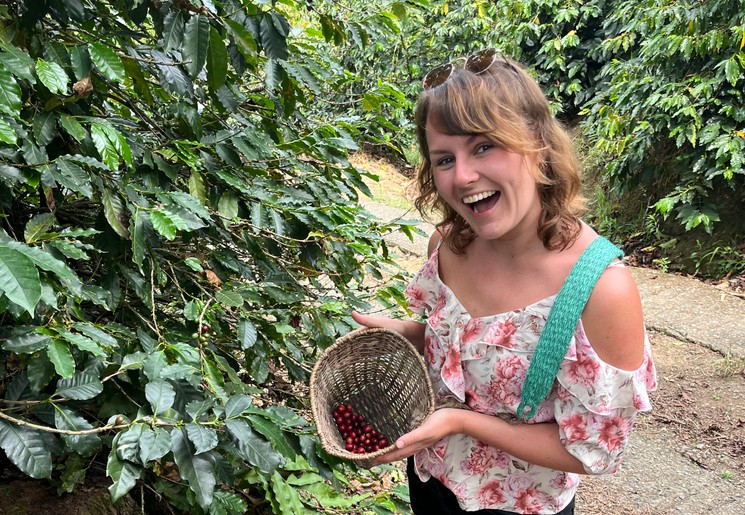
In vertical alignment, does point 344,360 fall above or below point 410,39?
above

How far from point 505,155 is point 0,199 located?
1118mm

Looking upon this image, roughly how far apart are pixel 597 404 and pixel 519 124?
591mm

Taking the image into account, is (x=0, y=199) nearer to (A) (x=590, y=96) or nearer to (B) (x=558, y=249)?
(B) (x=558, y=249)

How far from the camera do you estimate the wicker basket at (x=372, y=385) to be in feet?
5.11

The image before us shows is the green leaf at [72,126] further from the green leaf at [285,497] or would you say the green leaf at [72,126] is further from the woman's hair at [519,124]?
the green leaf at [285,497]

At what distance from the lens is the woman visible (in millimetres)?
1258

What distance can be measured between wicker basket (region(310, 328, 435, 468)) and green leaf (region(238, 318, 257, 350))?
175 millimetres

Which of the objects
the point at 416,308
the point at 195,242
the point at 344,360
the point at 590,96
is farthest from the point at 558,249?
the point at 590,96

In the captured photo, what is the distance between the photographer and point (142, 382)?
1437 mm

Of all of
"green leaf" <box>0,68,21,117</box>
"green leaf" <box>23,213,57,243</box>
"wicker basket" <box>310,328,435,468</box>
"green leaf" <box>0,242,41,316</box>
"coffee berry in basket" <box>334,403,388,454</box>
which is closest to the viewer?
"green leaf" <box>0,242,41,316</box>

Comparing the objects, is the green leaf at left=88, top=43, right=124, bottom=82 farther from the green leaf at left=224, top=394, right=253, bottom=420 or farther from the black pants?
the black pants

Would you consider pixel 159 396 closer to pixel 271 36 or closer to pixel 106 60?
pixel 106 60

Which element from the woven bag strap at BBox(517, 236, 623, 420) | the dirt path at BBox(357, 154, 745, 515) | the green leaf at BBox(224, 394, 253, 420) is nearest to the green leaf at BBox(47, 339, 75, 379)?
the green leaf at BBox(224, 394, 253, 420)

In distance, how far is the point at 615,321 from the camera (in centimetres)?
123
